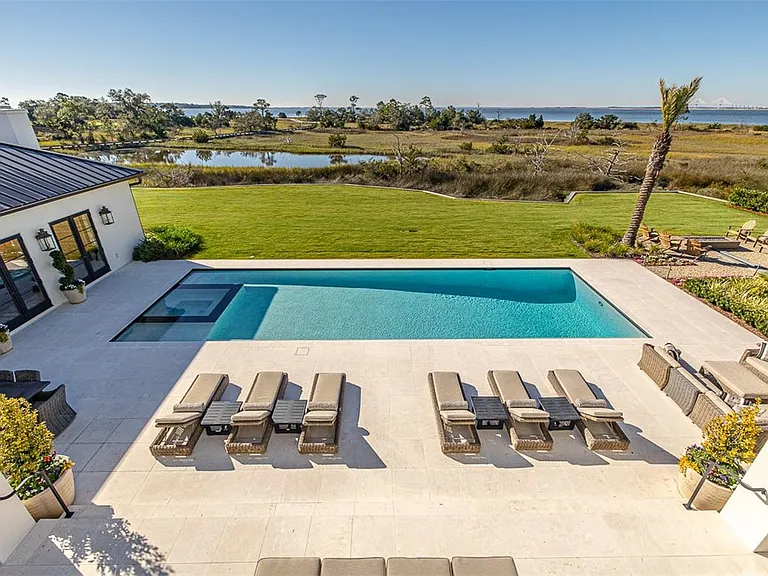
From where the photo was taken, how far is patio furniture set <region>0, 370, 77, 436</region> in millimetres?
5777

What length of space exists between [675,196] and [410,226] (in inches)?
706

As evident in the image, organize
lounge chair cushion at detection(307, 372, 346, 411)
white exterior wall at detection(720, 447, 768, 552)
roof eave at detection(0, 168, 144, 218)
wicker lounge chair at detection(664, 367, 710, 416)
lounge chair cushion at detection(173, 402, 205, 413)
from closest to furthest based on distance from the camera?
white exterior wall at detection(720, 447, 768, 552)
lounge chair cushion at detection(173, 402, 205, 413)
lounge chair cushion at detection(307, 372, 346, 411)
wicker lounge chair at detection(664, 367, 710, 416)
roof eave at detection(0, 168, 144, 218)

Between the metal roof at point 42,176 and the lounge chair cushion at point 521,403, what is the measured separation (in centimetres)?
1135

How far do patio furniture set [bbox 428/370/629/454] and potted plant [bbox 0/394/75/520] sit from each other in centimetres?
Answer: 518

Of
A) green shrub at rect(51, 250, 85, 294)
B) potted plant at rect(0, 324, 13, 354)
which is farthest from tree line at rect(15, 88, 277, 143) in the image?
potted plant at rect(0, 324, 13, 354)

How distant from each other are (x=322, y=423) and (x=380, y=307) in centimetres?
559

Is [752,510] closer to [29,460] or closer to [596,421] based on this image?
[596,421]

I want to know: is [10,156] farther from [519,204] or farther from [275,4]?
[519,204]

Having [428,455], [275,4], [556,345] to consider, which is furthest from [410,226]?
[275,4]

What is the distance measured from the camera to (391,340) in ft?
29.3

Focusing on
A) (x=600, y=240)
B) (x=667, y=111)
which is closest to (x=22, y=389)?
(x=600, y=240)

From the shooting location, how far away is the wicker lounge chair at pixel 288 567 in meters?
3.65

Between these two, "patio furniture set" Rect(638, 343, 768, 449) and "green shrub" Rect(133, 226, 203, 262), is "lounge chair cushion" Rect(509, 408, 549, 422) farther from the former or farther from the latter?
"green shrub" Rect(133, 226, 203, 262)

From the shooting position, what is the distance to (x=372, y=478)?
5336mm
